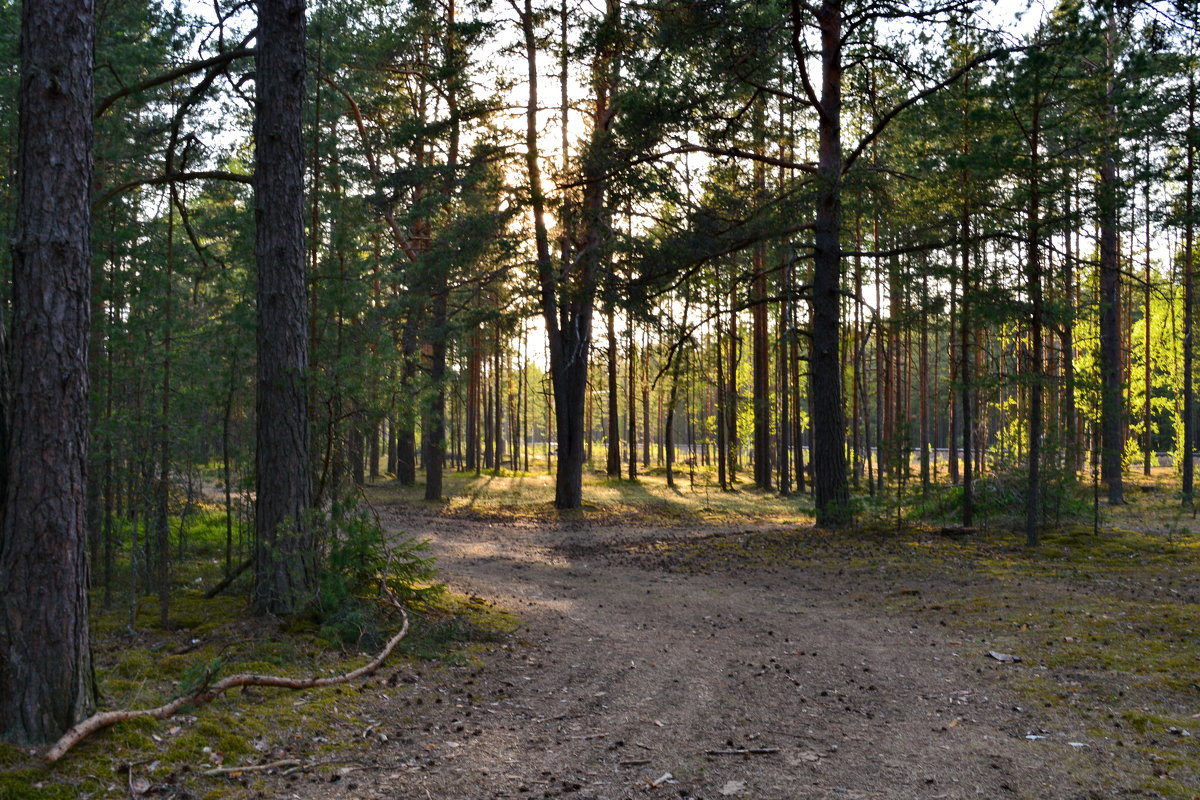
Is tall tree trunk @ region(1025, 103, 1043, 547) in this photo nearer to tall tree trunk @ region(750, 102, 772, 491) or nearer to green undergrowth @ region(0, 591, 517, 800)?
green undergrowth @ region(0, 591, 517, 800)

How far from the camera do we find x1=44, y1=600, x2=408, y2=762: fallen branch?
400 centimetres

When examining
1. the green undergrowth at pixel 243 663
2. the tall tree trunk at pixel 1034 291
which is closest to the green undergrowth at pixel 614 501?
the tall tree trunk at pixel 1034 291

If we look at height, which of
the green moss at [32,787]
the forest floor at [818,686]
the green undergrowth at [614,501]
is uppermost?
the green moss at [32,787]

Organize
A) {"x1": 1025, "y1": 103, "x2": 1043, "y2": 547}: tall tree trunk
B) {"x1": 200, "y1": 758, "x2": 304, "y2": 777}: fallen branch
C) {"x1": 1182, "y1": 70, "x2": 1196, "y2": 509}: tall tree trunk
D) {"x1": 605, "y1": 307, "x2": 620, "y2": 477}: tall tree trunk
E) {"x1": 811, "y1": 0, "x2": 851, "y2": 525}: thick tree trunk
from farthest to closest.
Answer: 1. {"x1": 605, "y1": 307, "x2": 620, "y2": 477}: tall tree trunk
2. {"x1": 1182, "y1": 70, "x2": 1196, "y2": 509}: tall tree trunk
3. {"x1": 811, "y1": 0, "x2": 851, "y2": 525}: thick tree trunk
4. {"x1": 1025, "y1": 103, "x2": 1043, "y2": 547}: tall tree trunk
5. {"x1": 200, "y1": 758, "x2": 304, "y2": 777}: fallen branch

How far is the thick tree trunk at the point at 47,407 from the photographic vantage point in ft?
13.1

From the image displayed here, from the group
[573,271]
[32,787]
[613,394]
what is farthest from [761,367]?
[32,787]

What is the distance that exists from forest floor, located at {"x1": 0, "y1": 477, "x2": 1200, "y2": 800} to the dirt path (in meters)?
0.02

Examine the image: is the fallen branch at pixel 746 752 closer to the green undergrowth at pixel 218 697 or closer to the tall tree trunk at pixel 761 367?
the green undergrowth at pixel 218 697

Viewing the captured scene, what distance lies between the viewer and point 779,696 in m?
5.90

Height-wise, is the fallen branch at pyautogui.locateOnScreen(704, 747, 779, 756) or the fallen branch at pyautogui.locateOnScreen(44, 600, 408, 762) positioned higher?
the fallen branch at pyautogui.locateOnScreen(44, 600, 408, 762)

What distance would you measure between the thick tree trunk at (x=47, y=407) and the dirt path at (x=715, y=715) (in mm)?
1333

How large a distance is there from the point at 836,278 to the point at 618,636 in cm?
921

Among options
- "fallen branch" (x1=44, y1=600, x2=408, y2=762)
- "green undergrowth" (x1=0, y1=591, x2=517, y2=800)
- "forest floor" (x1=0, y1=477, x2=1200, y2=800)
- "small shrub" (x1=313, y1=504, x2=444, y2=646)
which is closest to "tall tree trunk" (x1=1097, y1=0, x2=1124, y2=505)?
"forest floor" (x1=0, y1=477, x2=1200, y2=800)

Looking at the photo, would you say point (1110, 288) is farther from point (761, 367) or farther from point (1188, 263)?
point (761, 367)
